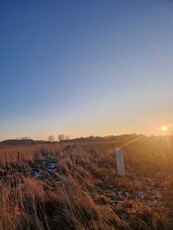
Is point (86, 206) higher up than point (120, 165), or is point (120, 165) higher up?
point (120, 165)

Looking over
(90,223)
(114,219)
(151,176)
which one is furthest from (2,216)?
(151,176)

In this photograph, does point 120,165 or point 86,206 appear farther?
point 120,165

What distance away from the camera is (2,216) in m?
3.80

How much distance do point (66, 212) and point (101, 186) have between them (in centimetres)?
316

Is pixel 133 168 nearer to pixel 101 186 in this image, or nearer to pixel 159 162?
pixel 159 162

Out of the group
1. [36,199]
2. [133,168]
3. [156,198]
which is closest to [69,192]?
[36,199]

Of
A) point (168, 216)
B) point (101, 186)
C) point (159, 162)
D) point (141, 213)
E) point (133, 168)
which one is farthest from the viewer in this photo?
Answer: point (159, 162)

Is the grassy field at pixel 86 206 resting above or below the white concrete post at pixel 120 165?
below

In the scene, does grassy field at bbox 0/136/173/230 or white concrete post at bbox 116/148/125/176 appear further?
white concrete post at bbox 116/148/125/176

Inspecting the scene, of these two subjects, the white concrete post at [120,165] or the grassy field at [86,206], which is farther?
the white concrete post at [120,165]

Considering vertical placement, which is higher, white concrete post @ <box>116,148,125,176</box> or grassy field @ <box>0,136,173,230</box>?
white concrete post @ <box>116,148,125,176</box>

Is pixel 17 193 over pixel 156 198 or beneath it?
over

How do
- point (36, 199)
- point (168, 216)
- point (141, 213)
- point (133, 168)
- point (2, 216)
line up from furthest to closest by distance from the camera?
point (133, 168) → point (36, 199) → point (141, 213) → point (168, 216) → point (2, 216)

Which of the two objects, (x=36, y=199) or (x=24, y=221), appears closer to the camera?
(x=24, y=221)
